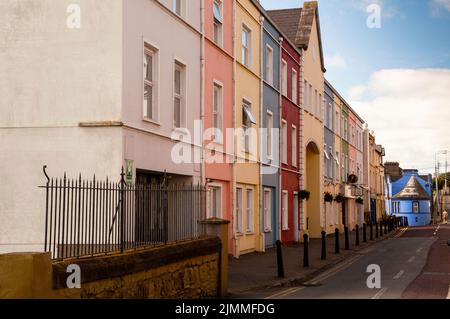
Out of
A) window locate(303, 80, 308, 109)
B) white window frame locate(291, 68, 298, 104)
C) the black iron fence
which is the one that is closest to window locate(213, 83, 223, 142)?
the black iron fence

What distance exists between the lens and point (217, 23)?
72.8 feet

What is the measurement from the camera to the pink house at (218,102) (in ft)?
67.9

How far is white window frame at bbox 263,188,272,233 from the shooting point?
28.0 meters

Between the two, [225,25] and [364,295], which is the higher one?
[225,25]

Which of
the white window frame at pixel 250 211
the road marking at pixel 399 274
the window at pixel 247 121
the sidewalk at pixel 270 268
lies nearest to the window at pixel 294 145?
the sidewalk at pixel 270 268

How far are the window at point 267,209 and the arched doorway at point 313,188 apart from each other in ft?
33.2

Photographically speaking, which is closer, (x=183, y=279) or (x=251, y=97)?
(x=183, y=279)

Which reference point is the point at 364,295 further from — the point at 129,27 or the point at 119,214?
the point at 129,27

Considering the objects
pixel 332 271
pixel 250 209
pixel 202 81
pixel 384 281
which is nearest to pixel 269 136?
pixel 250 209

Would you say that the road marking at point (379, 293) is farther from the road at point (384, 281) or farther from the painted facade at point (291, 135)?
the painted facade at point (291, 135)

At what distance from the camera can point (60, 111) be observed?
15.1 metres

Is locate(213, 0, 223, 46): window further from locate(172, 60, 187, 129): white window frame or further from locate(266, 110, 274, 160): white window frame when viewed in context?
locate(266, 110, 274, 160): white window frame

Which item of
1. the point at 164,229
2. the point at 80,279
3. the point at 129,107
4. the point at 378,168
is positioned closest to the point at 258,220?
the point at 129,107

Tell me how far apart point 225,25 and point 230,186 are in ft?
18.3
